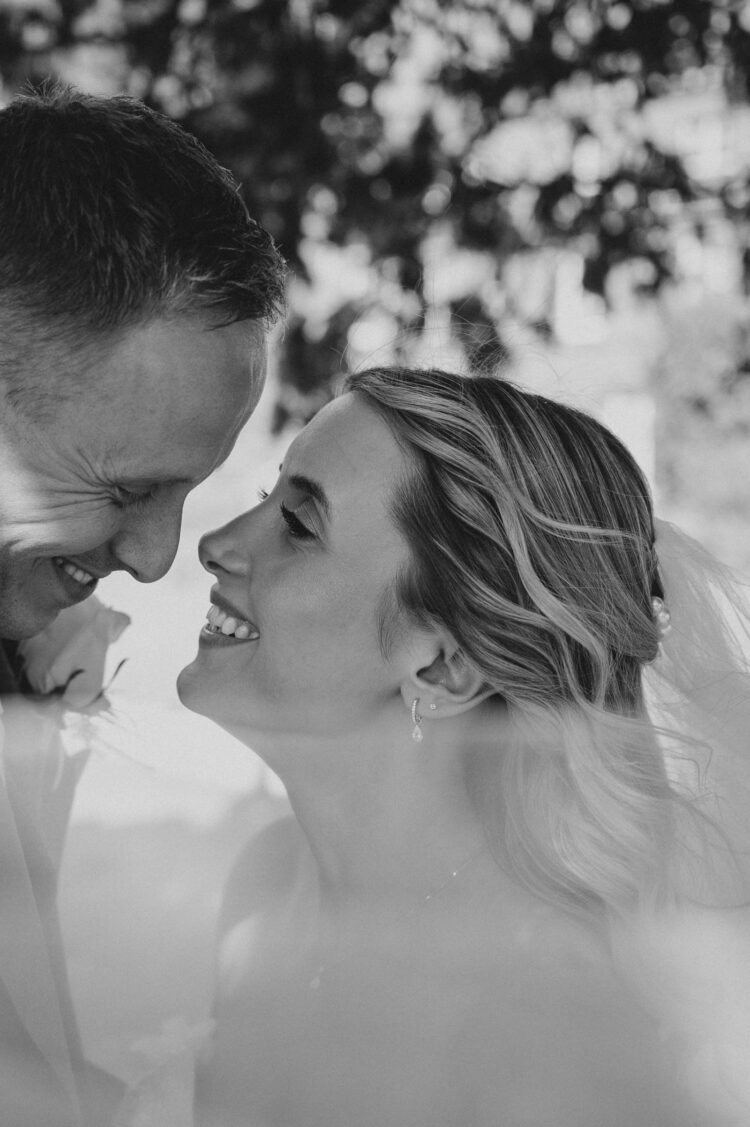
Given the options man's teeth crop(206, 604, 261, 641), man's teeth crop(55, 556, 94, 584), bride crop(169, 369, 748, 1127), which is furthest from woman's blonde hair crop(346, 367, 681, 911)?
man's teeth crop(55, 556, 94, 584)

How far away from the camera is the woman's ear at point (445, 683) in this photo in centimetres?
198

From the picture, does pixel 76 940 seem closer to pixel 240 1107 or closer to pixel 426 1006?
pixel 240 1107

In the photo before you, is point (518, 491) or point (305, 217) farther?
point (305, 217)

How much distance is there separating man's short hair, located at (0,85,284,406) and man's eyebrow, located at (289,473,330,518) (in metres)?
0.46

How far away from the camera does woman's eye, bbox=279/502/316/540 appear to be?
1.95 m

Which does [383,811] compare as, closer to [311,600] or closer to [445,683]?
[445,683]

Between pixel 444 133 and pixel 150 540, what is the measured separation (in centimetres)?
269

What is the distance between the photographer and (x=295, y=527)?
1965 mm

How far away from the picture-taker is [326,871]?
2.06 metres

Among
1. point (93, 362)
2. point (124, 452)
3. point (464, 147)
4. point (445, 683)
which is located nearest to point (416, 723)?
point (445, 683)

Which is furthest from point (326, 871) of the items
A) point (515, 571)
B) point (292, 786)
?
point (515, 571)

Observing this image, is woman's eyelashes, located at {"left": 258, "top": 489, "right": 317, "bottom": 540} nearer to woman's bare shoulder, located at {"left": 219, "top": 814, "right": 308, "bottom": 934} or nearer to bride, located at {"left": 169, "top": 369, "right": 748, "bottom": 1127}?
bride, located at {"left": 169, "top": 369, "right": 748, "bottom": 1127}

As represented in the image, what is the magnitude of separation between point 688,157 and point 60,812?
316 cm

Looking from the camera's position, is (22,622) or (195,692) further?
(195,692)
